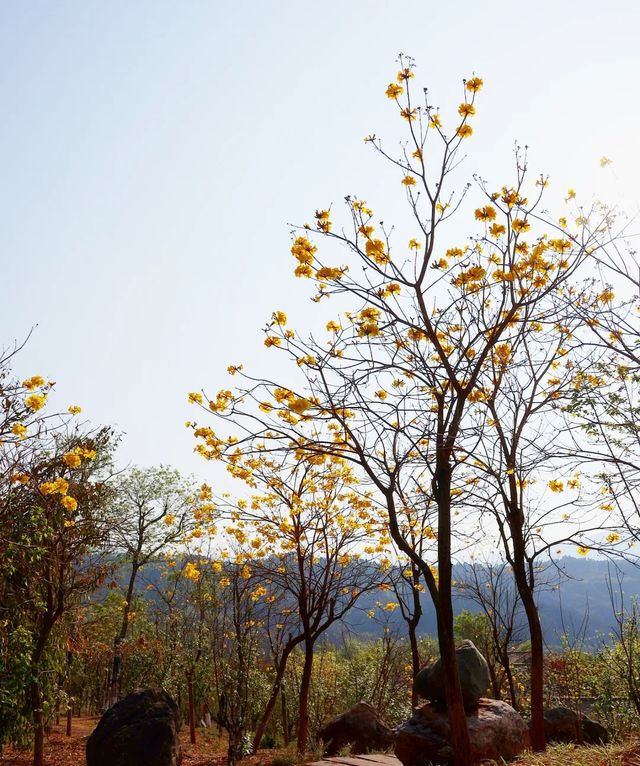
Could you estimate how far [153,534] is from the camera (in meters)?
25.4

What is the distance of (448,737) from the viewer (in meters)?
8.16

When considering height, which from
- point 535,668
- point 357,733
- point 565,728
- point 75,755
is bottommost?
point 75,755

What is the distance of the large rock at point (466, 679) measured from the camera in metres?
8.55

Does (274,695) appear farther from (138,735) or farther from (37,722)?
(37,722)

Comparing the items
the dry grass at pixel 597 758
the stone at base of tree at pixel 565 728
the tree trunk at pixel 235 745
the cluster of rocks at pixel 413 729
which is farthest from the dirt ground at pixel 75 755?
the dry grass at pixel 597 758

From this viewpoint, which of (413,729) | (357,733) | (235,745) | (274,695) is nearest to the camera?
(413,729)

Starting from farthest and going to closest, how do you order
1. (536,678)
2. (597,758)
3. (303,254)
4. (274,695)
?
(274,695), (536,678), (303,254), (597,758)

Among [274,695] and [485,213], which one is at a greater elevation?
[485,213]

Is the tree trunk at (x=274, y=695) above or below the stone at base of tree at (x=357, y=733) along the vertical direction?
above

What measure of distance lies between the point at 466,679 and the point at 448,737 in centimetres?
73

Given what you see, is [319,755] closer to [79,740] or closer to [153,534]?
[79,740]

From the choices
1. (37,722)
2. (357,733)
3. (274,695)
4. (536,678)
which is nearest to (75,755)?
(37,722)

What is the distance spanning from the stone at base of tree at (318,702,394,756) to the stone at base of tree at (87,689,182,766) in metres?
3.33

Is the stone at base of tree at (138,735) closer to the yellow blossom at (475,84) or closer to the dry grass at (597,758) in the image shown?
the dry grass at (597,758)
